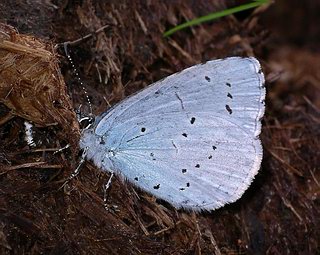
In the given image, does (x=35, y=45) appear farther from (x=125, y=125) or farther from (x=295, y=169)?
(x=295, y=169)

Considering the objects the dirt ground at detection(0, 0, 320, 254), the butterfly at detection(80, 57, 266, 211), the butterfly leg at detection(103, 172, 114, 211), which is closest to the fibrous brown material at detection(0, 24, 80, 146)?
the dirt ground at detection(0, 0, 320, 254)

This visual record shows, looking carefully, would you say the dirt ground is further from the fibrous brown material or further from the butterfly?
the butterfly

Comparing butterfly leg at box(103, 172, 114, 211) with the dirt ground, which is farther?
butterfly leg at box(103, 172, 114, 211)

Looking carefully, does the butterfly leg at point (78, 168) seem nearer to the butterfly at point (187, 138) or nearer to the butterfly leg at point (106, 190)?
the butterfly at point (187, 138)

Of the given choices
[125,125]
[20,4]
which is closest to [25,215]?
[125,125]

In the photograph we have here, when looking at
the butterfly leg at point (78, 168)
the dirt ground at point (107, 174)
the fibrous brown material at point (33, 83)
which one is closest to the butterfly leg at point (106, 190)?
the dirt ground at point (107, 174)
